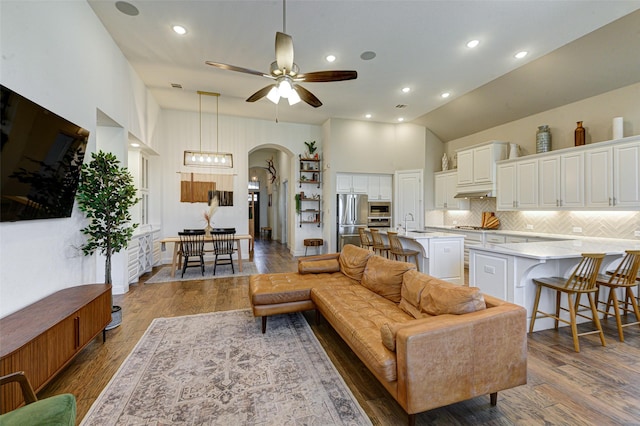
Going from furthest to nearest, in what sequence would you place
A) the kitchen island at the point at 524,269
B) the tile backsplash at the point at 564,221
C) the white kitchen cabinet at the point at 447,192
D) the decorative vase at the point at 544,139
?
1. the white kitchen cabinet at the point at 447,192
2. the decorative vase at the point at 544,139
3. the tile backsplash at the point at 564,221
4. the kitchen island at the point at 524,269

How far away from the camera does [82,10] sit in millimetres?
2998

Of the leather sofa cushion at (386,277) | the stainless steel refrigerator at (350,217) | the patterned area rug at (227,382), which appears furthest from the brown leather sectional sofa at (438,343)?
the stainless steel refrigerator at (350,217)

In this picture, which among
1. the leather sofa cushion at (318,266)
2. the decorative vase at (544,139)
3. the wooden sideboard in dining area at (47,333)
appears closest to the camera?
the wooden sideboard in dining area at (47,333)

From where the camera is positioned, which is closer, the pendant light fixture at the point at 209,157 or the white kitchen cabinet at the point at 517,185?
the white kitchen cabinet at the point at 517,185

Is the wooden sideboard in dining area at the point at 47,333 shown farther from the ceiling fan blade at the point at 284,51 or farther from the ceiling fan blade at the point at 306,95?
the ceiling fan blade at the point at 306,95

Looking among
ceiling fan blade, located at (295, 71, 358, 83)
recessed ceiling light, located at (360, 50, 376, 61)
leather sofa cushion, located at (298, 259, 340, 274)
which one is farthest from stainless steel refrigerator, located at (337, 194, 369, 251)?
ceiling fan blade, located at (295, 71, 358, 83)

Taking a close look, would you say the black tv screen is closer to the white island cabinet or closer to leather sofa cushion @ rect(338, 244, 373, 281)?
leather sofa cushion @ rect(338, 244, 373, 281)

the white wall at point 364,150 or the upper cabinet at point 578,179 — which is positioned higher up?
the white wall at point 364,150

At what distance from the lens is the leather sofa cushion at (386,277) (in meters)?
2.68

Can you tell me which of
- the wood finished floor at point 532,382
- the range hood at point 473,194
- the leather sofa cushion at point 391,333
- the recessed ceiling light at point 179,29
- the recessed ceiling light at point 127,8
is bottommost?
the wood finished floor at point 532,382

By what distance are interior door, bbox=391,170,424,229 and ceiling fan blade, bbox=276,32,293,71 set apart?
208 inches

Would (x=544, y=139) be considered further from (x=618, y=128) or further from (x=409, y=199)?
(x=409, y=199)

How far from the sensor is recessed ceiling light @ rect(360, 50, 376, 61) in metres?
4.10

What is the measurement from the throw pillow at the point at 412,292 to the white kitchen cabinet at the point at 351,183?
16.0 feet
